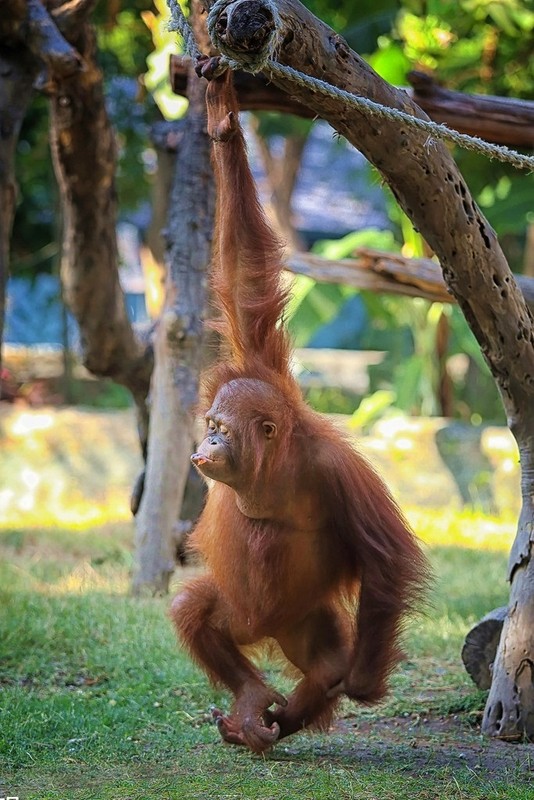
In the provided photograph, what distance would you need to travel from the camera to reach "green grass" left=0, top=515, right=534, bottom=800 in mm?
2711

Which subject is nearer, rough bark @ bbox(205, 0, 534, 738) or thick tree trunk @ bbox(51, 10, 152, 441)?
rough bark @ bbox(205, 0, 534, 738)

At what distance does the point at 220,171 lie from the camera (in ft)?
9.34

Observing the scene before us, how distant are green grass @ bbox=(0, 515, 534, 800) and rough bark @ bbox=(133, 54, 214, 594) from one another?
318 mm

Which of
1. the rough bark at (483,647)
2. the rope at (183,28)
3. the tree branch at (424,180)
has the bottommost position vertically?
the rough bark at (483,647)

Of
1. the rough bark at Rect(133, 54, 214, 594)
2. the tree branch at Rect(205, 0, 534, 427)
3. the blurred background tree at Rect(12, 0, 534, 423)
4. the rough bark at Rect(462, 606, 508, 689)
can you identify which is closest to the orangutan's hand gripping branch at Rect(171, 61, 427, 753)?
the tree branch at Rect(205, 0, 534, 427)

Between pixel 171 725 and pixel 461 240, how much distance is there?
1779 millimetres

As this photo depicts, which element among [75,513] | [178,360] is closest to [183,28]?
[178,360]

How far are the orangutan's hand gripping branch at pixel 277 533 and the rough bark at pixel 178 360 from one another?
7.14 feet

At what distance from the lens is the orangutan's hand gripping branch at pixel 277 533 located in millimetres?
2877

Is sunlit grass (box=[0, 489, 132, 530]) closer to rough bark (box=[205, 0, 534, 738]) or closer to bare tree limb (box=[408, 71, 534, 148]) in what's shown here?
bare tree limb (box=[408, 71, 534, 148])

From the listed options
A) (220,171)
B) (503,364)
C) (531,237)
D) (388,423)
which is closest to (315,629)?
(503,364)

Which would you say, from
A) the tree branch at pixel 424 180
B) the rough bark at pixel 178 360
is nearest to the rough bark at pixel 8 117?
the rough bark at pixel 178 360

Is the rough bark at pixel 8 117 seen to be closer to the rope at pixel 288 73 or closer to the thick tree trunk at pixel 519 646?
the rope at pixel 288 73

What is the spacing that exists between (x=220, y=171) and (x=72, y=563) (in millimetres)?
3961
